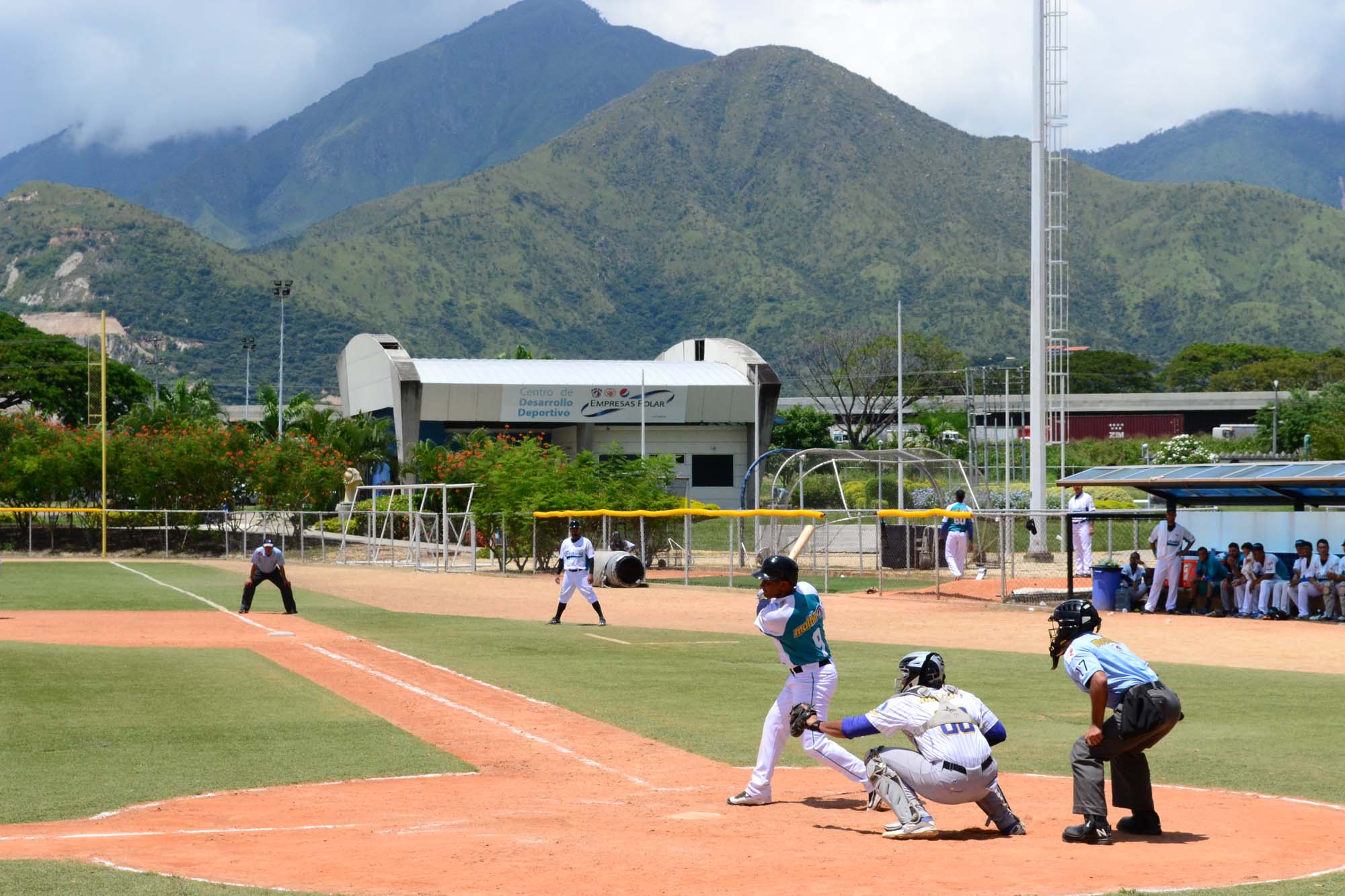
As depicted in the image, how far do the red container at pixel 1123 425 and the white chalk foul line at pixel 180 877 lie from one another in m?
122

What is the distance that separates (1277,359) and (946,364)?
38.6 meters

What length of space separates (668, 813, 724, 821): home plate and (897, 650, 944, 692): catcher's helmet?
6.11ft

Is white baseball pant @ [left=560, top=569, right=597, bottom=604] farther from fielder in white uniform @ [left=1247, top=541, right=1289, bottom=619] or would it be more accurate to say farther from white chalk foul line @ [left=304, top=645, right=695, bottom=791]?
fielder in white uniform @ [left=1247, top=541, right=1289, bottom=619]

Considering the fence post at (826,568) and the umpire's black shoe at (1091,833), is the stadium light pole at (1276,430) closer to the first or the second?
the fence post at (826,568)

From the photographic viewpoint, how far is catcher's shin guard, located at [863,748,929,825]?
33.0ft

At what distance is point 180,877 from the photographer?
29.5 feet

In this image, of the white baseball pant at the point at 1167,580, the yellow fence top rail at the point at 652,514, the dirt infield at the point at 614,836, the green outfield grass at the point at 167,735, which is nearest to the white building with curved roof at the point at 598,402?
the yellow fence top rail at the point at 652,514

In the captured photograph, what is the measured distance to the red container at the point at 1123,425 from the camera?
12619cm

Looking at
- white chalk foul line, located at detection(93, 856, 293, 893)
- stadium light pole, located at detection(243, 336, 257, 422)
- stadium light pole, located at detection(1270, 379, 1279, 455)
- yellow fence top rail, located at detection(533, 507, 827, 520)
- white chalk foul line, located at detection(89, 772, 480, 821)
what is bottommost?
white chalk foul line, located at detection(89, 772, 480, 821)

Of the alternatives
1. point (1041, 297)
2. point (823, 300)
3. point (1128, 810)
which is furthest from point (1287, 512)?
point (823, 300)

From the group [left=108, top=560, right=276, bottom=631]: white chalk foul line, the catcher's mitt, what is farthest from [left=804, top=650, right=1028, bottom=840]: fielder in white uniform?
[left=108, top=560, right=276, bottom=631]: white chalk foul line

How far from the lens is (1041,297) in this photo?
47.2 meters

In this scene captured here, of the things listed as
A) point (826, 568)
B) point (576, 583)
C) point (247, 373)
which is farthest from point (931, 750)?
point (247, 373)

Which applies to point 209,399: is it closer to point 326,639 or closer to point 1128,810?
point 326,639
